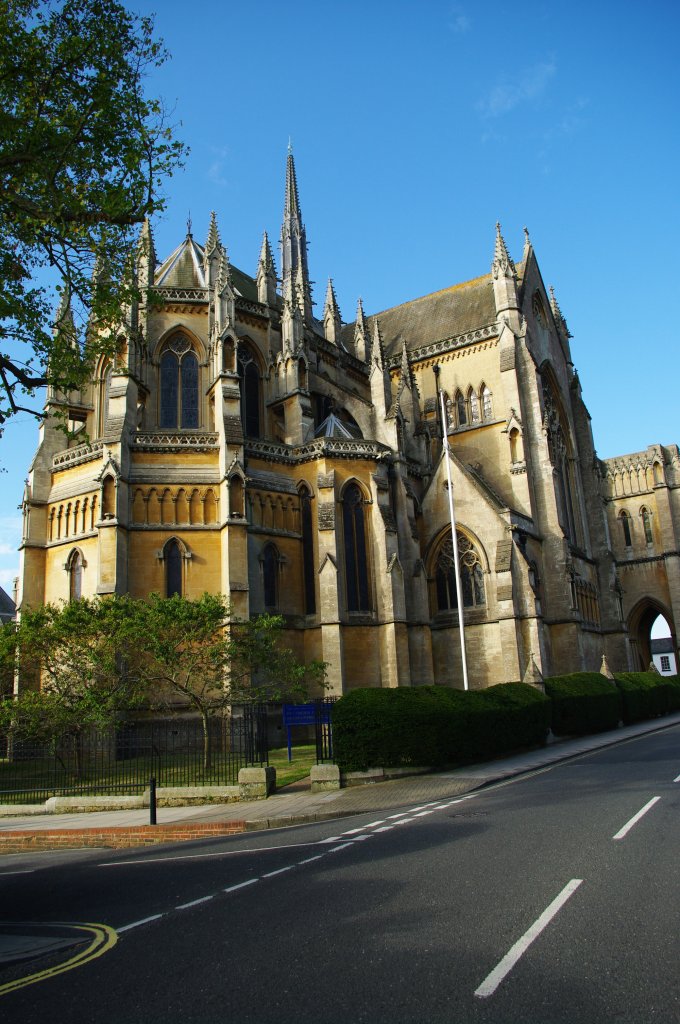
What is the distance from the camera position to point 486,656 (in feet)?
108

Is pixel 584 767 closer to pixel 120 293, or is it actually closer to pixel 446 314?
pixel 120 293

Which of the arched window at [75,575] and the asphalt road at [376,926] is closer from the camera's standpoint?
the asphalt road at [376,926]

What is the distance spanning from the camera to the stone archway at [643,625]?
50.4 meters

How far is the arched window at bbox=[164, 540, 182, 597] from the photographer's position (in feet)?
89.3

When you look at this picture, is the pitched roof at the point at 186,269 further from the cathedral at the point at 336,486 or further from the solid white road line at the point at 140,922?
the solid white road line at the point at 140,922

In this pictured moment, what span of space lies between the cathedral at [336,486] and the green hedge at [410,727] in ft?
27.7

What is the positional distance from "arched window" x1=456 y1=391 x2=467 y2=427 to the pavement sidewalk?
2532 centimetres

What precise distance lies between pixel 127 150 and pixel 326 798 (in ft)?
41.1

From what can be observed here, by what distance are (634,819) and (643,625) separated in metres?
47.5

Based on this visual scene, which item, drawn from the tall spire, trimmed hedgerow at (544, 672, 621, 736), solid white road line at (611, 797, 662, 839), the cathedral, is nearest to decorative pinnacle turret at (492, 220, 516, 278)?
the cathedral

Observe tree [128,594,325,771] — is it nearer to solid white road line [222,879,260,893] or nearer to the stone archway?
solid white road line [222,879,260,893]

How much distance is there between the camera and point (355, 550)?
31.2 metres

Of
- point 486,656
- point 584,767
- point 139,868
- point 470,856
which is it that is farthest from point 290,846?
point 486,656

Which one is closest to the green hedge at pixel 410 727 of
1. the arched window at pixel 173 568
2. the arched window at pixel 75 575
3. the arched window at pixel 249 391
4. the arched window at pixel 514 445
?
the arched window at pixel 173 568
